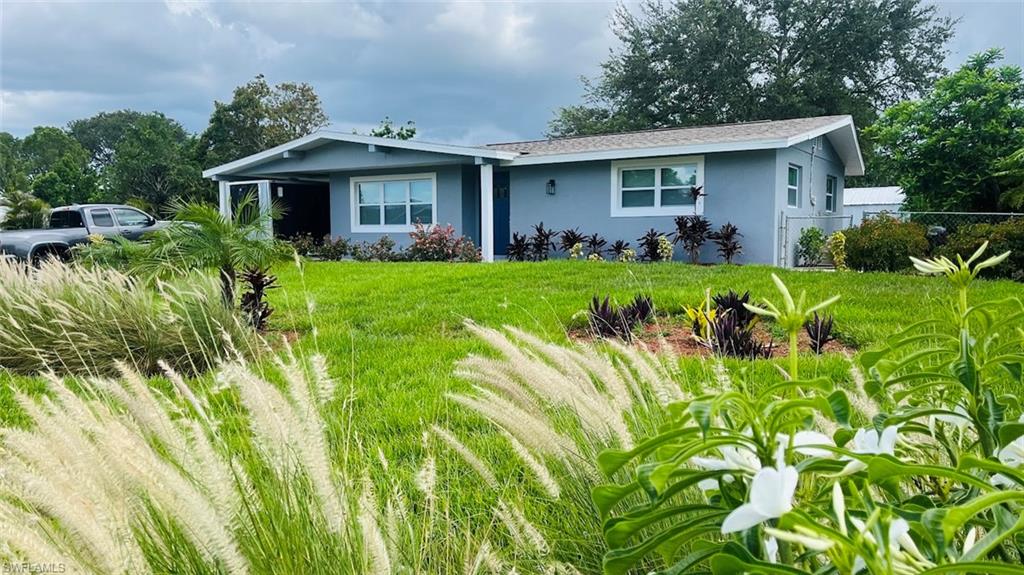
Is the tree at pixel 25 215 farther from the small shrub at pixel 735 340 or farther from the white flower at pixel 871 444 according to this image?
the white flower at pixel 871 444

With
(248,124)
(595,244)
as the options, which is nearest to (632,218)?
(595,244)

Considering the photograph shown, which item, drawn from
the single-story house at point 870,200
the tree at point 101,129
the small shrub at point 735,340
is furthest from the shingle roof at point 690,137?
the tree at point 101,129

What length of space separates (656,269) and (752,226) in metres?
5.01

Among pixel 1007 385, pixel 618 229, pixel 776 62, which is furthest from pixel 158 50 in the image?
pixel 1007 385

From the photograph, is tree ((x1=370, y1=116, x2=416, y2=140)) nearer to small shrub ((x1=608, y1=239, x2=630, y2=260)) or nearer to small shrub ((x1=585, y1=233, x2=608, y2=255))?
small shrub ((x1=585, y1=233, x2=608, y2=255))

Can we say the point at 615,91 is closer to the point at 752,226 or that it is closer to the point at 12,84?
the point at 752,226

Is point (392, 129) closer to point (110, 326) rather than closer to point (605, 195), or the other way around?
point (605, 195)

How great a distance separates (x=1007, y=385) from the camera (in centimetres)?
320

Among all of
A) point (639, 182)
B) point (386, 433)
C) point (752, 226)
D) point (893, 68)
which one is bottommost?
point (386, 433)

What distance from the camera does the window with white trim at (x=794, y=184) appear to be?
1477cm

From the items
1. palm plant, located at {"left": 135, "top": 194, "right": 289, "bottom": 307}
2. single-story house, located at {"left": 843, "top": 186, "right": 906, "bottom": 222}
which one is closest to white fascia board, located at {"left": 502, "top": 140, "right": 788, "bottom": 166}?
palm plant, located at {"left": 135, "top": 194, "right": 289, "bottom": 307}

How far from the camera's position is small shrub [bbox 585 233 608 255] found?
15.0m

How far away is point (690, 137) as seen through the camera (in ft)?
50.4

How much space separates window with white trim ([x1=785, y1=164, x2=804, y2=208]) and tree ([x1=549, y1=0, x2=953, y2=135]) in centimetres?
1559
